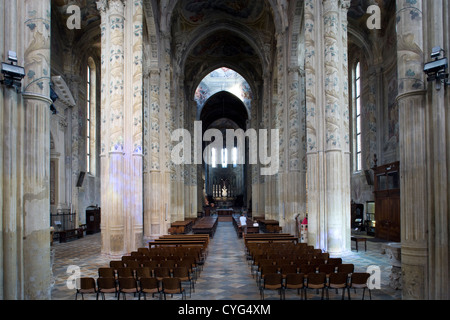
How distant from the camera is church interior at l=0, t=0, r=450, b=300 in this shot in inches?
266

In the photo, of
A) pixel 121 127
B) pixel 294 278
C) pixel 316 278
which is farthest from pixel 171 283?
pixel 121 127

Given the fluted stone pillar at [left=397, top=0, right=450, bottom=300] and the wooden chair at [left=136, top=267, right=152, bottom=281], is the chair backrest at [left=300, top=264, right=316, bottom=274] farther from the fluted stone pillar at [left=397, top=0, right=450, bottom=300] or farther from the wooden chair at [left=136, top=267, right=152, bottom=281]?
the wooden chair at [left=136, top=267, right=152, bottom=281]

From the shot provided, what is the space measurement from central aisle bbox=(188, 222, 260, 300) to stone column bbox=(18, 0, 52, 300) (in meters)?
3.70

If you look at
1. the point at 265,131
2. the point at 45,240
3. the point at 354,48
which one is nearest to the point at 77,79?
the point at 265,131

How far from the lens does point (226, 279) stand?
37.2ft

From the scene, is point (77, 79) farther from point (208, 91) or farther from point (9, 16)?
point (208, 91)

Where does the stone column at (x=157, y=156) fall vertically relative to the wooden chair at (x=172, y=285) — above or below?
above

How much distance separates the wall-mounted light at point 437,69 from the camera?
6.56 meters

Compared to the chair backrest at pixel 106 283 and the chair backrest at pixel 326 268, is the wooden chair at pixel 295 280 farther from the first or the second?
the chair backrest at pixel 106 283

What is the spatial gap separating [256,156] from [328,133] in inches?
1008

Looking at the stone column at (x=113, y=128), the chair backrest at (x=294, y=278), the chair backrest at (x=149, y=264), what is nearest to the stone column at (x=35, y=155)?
the chair backrest at (x=149, y=264)

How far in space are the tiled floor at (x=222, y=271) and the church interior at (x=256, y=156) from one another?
0.30ft

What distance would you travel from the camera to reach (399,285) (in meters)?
9.57

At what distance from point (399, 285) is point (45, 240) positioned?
8174 mm
